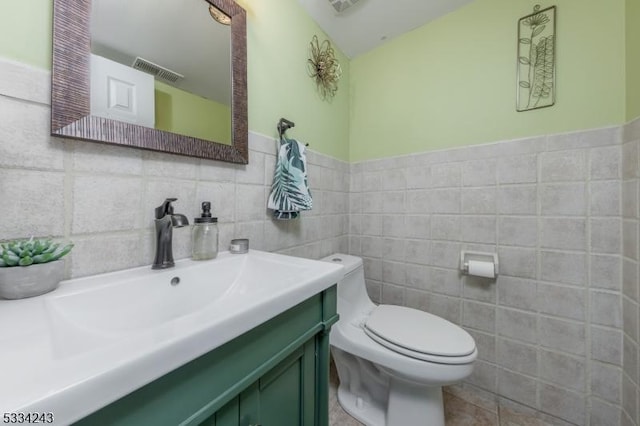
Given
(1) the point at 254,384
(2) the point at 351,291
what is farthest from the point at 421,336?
(1) the point at 254,384

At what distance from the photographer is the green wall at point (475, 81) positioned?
3.36 ft

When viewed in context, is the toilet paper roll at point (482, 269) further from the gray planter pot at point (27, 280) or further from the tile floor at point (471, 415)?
the gray planter pot at point (27, 280)

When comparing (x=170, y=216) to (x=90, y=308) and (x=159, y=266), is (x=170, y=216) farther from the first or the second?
(x=90, y=308)

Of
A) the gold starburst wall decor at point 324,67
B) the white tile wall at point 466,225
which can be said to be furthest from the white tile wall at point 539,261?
the gold starburst wall decor at point 324,67

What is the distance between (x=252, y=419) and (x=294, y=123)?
1167 millimetres

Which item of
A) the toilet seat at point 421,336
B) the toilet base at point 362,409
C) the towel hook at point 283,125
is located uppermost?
the towel hook at point 283,125

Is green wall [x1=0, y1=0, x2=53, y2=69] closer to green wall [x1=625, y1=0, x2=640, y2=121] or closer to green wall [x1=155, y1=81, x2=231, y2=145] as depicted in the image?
green wall [x1=155, y1=81, x2=231, y2=145]

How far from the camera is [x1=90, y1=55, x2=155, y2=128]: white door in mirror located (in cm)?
62

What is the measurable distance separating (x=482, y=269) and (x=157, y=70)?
155cm

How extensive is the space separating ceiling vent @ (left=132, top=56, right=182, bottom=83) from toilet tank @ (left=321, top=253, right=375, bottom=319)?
1044 millimetres

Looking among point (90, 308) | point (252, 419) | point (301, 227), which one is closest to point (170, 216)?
point (90, 308)

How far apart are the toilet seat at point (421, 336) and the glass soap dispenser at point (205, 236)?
77cm

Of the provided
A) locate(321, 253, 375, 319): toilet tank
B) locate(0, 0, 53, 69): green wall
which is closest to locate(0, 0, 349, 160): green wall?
locate(0, 0, 53, 69): green wall

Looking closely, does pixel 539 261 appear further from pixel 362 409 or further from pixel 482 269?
pixel 362 409
